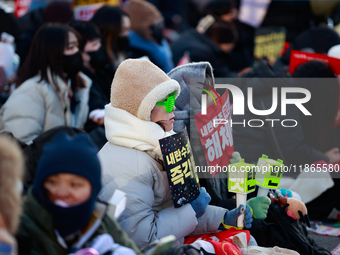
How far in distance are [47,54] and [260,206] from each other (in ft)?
7.21

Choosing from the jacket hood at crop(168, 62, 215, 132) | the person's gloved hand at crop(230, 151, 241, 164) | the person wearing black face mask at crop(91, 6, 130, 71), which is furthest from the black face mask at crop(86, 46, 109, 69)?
the person's gloved hand at crop(230, 151, 241, 164)

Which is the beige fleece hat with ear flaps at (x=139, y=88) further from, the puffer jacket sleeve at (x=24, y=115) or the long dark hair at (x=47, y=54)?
the long dark hair at (x=47, y=54)

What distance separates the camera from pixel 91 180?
1.52m

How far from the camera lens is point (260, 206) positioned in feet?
8.14

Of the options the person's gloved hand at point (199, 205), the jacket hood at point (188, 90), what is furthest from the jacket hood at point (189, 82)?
the person's gloved hand at point (199, 205)

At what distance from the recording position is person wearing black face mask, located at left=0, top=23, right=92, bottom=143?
10.7 feet

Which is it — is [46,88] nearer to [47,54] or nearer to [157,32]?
[47,54]

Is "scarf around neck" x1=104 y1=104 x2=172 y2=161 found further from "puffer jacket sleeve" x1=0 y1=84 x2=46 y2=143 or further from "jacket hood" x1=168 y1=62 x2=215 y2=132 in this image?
"puffer jacket sleeve" x1=0 y1=84 x2=46 y2=143

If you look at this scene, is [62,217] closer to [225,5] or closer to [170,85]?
[170,85]

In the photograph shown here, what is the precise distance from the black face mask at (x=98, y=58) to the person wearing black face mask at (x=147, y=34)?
4.25 ft

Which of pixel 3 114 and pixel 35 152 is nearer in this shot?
pixel 35 152

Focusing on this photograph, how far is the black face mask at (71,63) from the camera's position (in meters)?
3.67

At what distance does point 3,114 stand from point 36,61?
22.9 inches

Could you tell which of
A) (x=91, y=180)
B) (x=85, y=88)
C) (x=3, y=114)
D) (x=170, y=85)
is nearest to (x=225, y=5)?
(x=85, y=88)
